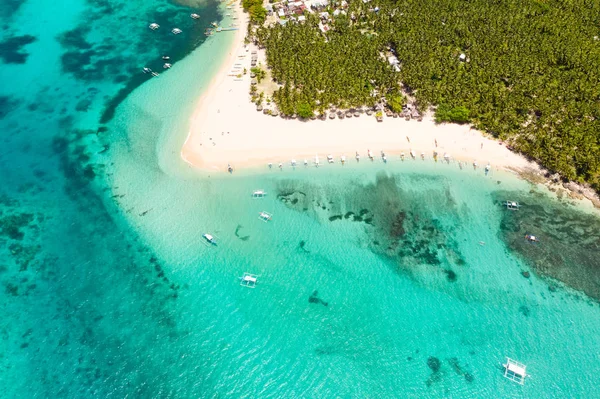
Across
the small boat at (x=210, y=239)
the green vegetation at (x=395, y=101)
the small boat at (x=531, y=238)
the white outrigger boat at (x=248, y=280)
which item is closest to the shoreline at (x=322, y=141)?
the green vegetation at (x=395, y=101)

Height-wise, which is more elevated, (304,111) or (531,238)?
(304,111)

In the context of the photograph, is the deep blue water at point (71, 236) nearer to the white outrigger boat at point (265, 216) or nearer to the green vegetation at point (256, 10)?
the green vegetation at point (256, 10)

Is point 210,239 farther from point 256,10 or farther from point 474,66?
point 256,10

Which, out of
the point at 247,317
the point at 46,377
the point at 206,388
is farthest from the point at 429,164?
the point at 46,377

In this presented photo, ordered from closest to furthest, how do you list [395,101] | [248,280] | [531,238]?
[248,280], [531,238], [395,101]

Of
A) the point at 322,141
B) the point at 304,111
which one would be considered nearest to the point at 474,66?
the point at 322,141

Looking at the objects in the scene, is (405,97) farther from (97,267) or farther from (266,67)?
(97,267)

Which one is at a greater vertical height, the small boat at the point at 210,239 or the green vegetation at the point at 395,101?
the green vegetation at the point at 395,101
